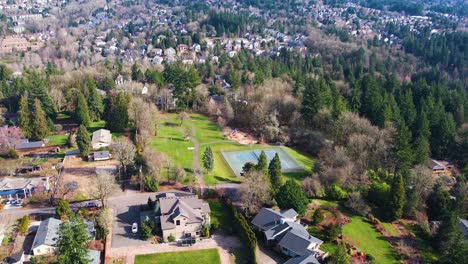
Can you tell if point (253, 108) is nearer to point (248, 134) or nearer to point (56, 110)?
point (248, 134)

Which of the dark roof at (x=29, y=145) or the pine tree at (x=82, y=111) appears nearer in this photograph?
the dark roof at (x=29, y=145)

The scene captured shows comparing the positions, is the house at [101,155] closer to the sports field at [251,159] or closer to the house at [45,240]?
the sports field at [251,159]

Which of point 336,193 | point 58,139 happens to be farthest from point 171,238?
point 58,139

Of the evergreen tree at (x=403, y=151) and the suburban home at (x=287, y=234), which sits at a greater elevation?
the evergreen tree at (x=403, y=151)

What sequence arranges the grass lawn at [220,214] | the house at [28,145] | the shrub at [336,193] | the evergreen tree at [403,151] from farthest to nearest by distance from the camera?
the house at [28,145], the evergreen tree at [403,151], the shrub at [336,193], the grass lawn at [220,214]

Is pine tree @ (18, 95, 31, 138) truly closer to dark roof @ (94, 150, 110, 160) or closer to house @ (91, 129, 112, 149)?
house @ (91, 129, 112, 149)

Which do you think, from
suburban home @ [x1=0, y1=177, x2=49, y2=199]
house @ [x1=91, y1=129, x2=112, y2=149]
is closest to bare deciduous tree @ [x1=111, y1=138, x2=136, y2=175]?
house @ [x1=91, y1=129, x2=112, y2=149]

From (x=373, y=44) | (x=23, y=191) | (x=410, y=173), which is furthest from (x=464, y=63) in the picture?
(x=23, y=191)

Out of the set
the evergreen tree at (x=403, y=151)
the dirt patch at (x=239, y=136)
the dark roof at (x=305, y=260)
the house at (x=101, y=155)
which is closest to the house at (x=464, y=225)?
the evergreen tree at (x=403, y=151)
